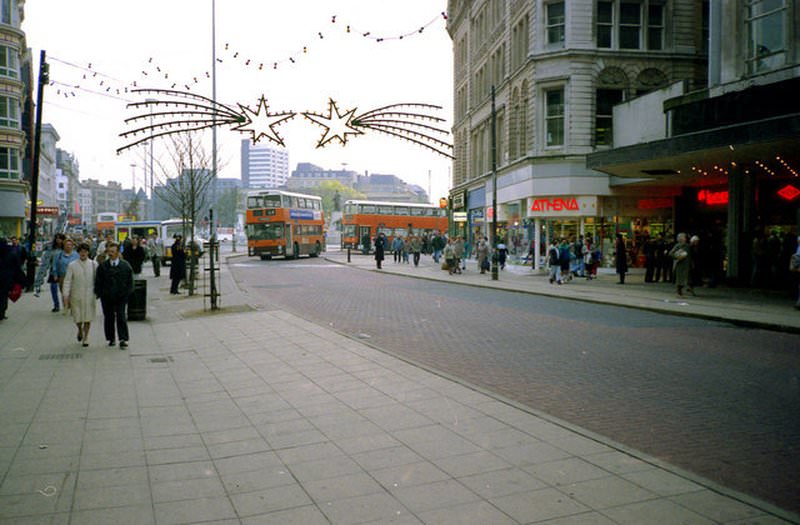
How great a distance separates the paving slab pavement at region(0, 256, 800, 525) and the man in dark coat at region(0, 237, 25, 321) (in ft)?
19.4

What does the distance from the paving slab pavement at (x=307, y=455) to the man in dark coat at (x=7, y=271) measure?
233 inches

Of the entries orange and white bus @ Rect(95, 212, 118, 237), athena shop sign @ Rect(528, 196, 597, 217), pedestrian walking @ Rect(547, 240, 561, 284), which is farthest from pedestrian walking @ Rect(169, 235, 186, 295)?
orange and white bus @ Rect(95, 212, 118, 237)

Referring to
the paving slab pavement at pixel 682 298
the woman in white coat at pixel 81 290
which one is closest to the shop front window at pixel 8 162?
the paving slab pavement at pixel 682 298

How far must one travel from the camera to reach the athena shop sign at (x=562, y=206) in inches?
1206

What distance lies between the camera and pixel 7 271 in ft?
48.6

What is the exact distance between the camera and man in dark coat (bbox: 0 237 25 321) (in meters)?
14.7

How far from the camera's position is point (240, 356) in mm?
10305

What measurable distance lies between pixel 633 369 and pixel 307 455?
5.24 meters

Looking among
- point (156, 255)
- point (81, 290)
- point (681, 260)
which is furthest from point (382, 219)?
point (81, 290)

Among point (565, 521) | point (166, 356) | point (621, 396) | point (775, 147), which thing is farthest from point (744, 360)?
point (775, 147)

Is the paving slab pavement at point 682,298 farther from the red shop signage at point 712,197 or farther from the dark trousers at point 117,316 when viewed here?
the dark trousers at point 117,316

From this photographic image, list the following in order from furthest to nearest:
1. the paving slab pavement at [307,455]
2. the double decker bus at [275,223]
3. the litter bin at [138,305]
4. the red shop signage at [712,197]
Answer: the double decker bus at [275,223] < the red shop signage at [712,197] < the litter bin at [138,305] < the paving slab pavement at [307,455]

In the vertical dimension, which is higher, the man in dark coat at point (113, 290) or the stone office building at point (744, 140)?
the stone office building at point (744, 140)

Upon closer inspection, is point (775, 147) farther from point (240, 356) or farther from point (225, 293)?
point (225, 293)
